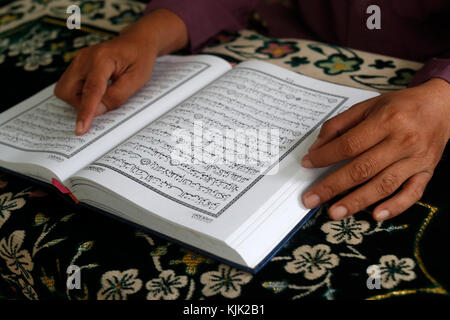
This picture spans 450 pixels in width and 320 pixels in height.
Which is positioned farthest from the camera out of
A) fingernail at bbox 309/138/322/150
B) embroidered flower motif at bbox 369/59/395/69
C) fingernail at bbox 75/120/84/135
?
embroidered flower motif at bbox 369/59/395/69

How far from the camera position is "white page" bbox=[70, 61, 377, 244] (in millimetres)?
570

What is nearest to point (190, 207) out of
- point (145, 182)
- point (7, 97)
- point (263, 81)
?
point (145, 182)

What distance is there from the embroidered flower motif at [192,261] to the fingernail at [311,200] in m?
0.14

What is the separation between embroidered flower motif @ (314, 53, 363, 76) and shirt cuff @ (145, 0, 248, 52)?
0.86ft

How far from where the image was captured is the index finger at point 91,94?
766mm

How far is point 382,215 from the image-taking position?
1.95 feet

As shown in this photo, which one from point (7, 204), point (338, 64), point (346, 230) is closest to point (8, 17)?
point (7, 204)

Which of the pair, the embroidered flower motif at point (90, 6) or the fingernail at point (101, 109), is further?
the embroidered flower motif at point (90, 6)

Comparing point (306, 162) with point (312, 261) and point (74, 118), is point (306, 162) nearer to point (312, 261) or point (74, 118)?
point (312, 261)

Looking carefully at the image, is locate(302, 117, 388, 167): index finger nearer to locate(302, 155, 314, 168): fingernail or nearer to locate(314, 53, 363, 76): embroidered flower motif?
locate(302, 155, 314, 168): fingernail

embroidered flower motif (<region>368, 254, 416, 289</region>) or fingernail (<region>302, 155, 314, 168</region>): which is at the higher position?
fingernail (<region>302, 155, 314, 168</region>)

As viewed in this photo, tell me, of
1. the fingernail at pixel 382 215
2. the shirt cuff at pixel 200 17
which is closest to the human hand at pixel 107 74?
the shirt cuff at pixel 200 17

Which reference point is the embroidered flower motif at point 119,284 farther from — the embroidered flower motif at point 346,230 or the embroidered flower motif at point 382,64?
the embroidered flower motif at point 382,64

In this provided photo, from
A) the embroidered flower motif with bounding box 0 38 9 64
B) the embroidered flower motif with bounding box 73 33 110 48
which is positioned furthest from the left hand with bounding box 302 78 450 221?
the embroidered flower motif with bounding box 0 38 9 64
